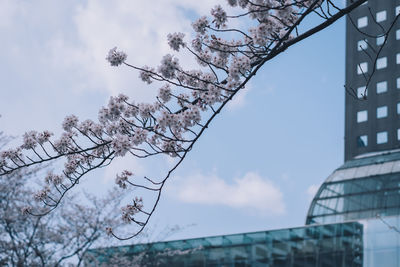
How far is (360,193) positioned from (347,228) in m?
8.50

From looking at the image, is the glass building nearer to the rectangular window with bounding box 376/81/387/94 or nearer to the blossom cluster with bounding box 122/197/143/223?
the rectangular window with bounding box 376/81/387/94

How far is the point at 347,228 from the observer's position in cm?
2514

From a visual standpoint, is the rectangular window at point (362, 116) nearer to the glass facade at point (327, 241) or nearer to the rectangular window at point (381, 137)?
the rectangular window at point (381, 137)

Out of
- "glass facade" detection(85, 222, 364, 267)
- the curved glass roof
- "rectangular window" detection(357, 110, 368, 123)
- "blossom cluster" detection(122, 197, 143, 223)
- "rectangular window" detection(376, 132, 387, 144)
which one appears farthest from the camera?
"rectangular window" detection(357, 110, 368, 123)

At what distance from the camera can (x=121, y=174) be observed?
6.14m

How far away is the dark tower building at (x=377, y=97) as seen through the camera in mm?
47719

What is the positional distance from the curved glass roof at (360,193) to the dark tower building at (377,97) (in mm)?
12379

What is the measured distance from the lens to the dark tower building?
47.7 metres

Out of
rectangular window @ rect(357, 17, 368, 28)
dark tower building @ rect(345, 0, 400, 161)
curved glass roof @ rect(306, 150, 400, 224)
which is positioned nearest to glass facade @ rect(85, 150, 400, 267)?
curved glass roof @ rect(306, 150, 400, 224)

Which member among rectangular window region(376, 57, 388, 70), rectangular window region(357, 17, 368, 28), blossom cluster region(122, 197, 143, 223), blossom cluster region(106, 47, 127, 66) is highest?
rectangular window region(357, 17, 368, 28)

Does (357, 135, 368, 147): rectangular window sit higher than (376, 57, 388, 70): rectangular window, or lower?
lower

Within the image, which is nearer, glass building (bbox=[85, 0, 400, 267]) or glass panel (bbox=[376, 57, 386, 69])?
glass building (bbox=[85, 0, 400, 267])

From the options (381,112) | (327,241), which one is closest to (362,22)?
(381,112)

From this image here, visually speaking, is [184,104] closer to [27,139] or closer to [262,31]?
[262,31]
